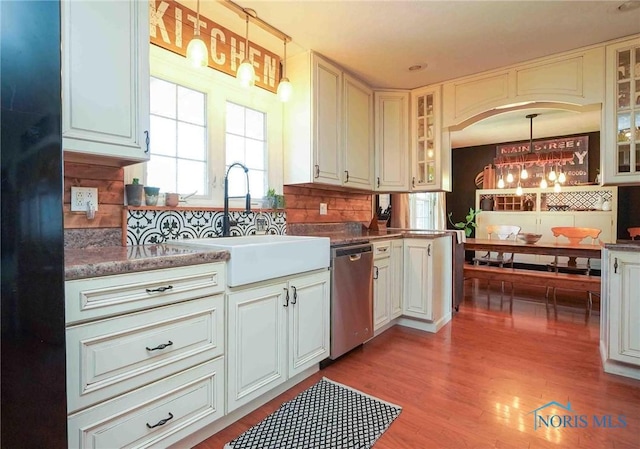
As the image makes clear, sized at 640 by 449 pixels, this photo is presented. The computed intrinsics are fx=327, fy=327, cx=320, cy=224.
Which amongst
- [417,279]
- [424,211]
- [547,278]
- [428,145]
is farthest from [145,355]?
[424,211]

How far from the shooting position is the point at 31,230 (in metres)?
0.89

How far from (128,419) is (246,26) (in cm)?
233

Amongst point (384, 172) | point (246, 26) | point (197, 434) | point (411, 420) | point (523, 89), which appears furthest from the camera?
point (384, 172)

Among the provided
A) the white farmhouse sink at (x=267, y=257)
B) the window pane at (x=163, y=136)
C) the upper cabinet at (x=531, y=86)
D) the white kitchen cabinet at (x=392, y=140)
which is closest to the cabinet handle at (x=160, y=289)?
the white farmhouse sink at (x=267, y=257)

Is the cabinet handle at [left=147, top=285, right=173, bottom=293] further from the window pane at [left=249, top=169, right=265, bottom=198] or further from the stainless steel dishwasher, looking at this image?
the window pane at [left=249, top=169, right=265, bottom=198]

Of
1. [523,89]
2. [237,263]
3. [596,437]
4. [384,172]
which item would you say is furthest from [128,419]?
[523,89]

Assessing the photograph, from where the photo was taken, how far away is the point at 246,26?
224cm

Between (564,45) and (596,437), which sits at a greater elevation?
(564,45)

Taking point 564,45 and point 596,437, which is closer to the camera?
point 596,437

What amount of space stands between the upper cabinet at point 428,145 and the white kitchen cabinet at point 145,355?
2.50 metres

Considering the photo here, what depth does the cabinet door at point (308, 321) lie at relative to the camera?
1.93 meters

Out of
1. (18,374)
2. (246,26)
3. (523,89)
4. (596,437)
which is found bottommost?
(596,437)

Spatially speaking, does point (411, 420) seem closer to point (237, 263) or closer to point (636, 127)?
point (237, 263)

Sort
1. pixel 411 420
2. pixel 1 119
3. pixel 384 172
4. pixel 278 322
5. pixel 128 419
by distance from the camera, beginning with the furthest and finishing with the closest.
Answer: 1. pixel 384 172
2. pixel 278 322
3. pixel 411 420
4. pixel 128 419
5. pixel 1 119
